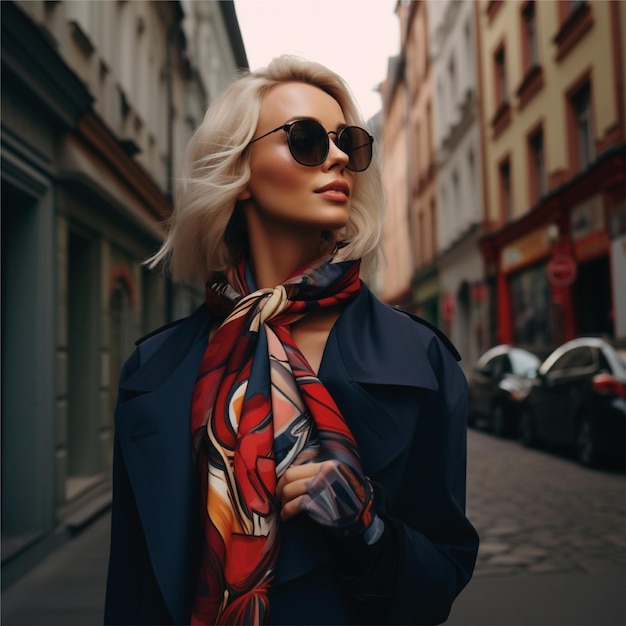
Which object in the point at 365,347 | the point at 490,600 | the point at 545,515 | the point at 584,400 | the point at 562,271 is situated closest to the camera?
the point at 365,347

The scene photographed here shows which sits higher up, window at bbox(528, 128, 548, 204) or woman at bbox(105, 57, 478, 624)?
window at bbox(528, 128, 548, 204)

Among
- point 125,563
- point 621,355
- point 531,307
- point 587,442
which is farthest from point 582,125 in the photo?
point 125,563

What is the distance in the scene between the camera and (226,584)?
1.47 meters

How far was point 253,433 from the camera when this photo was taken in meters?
1.50

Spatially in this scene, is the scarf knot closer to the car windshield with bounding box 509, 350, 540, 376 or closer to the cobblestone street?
the cobblestone street

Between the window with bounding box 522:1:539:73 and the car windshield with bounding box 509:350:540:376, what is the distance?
8.51 metres

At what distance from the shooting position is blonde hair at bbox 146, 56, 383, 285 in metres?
1.78

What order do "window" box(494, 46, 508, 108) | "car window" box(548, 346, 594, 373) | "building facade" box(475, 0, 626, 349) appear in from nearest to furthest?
"car window" box(548, 346, 594, 373), "building facade" box(475, 0, 626, 349), "window" box(494, 46, 508, 108)

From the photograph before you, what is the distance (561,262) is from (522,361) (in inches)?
94.3

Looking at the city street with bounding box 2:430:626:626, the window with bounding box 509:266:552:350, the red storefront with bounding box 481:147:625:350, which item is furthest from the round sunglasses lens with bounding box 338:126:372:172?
the window with bounding box 509:266:552:350

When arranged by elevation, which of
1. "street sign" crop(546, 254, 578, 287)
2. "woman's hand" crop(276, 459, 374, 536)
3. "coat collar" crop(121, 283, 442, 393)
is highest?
"street sign" crop(546, 254, 578, 287)

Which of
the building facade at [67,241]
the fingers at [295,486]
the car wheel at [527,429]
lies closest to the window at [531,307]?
the car wheel at [527,429]

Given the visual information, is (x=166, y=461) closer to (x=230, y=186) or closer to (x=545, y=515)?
(x=230, y=186)

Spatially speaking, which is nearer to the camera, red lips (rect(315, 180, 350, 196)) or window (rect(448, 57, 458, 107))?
red lips (rect(315, 180, 350, 196))
